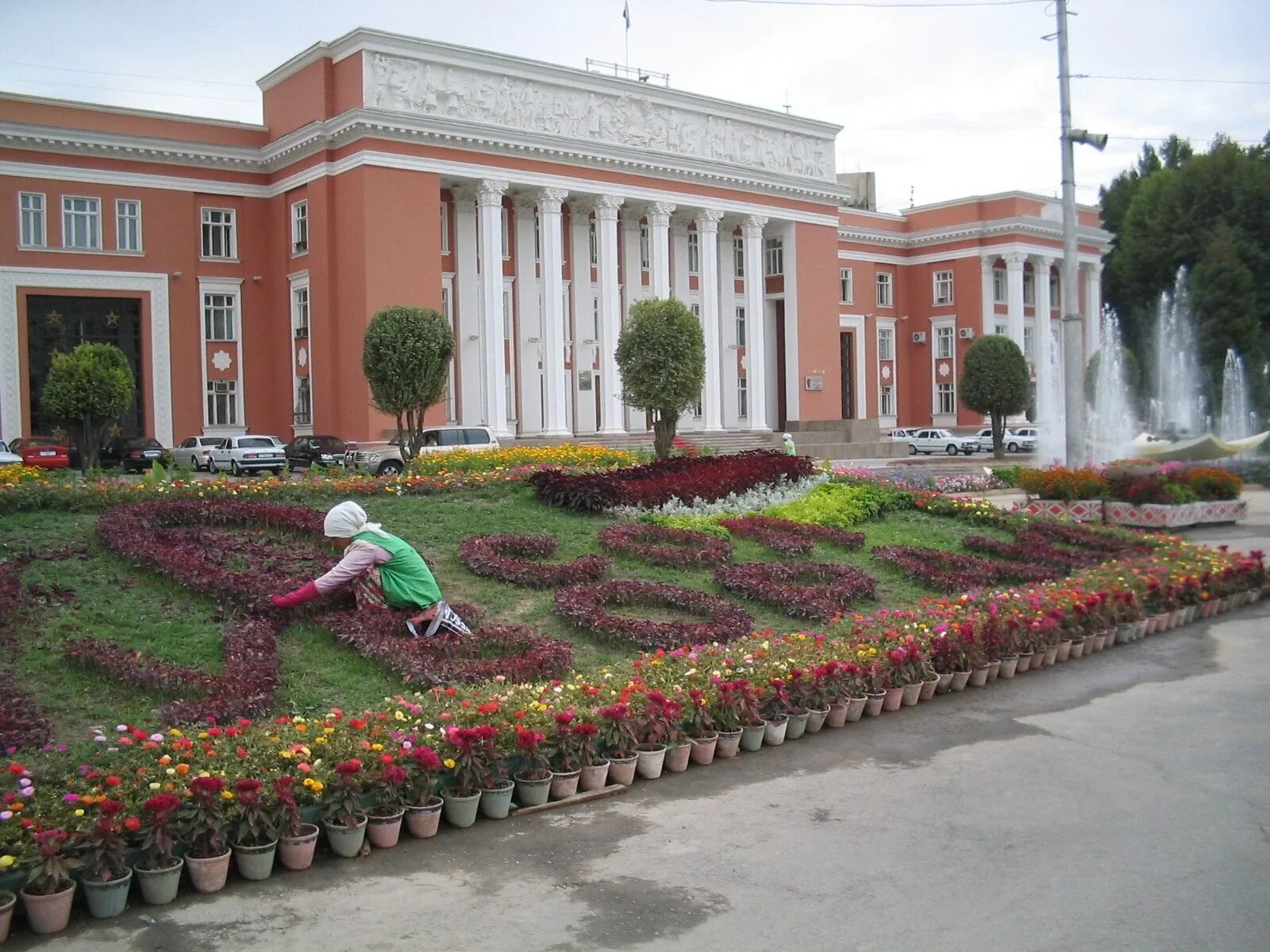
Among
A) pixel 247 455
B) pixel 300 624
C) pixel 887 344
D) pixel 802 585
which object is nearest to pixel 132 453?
pixel 247 455

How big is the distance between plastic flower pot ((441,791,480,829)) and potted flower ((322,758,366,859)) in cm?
44

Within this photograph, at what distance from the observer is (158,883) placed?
462 cm

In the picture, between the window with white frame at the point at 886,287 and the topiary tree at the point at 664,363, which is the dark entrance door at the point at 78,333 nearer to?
the topiary tree at the point at 664,363

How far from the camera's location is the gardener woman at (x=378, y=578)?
26.2ft

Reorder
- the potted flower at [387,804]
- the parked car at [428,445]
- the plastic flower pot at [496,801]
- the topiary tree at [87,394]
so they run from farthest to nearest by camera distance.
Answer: the parked car at [428,445] → the topiary tree at [87,394] → the plastic flower pot at [496,801] → the potted flower at [387,804]

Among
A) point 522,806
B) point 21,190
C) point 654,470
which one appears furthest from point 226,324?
point 522,806

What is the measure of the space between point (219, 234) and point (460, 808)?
32.2 metres

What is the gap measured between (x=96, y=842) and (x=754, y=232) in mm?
37572

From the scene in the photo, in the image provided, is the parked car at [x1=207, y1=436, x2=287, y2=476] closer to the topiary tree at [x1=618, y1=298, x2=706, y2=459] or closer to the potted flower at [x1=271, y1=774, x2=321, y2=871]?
the topiary tree at [x1=618, y1=298, x2=706, y2=459]

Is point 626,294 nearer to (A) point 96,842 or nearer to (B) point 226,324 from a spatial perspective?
(B) point 226,324

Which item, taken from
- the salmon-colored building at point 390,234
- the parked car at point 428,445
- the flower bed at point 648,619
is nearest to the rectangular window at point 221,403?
the salmon-colored building at point 390,234

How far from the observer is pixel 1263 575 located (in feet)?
40.2

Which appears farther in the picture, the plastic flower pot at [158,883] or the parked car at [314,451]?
the parked car at [314,451]

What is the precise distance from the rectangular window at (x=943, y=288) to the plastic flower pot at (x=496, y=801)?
164ft
